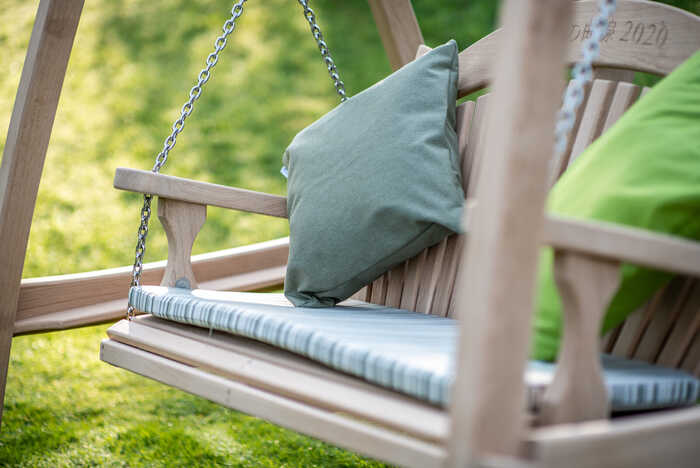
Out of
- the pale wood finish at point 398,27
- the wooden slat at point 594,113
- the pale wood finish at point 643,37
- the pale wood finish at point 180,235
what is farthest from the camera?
the pale wood finish at point 398,27

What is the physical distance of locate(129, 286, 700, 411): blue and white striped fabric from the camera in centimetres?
102

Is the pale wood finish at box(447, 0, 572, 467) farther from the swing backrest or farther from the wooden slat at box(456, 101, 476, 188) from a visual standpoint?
the wooden slat at box(456, 101, 476, 188)

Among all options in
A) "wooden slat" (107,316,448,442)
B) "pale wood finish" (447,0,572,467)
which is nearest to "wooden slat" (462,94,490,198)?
"wooden slat" (107,316,448,442)

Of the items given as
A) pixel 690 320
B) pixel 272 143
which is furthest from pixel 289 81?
pixel 690 320

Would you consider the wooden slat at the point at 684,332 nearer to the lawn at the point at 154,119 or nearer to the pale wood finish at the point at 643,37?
the pale wood finish at the point at 643,37

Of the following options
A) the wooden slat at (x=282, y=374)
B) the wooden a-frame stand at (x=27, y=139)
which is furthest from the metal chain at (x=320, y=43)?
the wooden slat at (x=282, y=374)

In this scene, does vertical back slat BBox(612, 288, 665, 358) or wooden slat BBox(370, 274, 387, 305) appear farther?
wooden slat BBox(370, 274, 387, 305)

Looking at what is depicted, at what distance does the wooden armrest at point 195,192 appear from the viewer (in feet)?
5.47

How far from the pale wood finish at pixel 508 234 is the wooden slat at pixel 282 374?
0.45 ft

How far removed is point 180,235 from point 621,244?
3.76 ft

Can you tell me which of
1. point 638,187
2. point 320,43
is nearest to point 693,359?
point 638,187

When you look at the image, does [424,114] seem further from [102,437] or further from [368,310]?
[102,437]

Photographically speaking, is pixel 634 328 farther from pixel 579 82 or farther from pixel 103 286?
pixel 103 286

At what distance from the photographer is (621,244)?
0.90 meters
